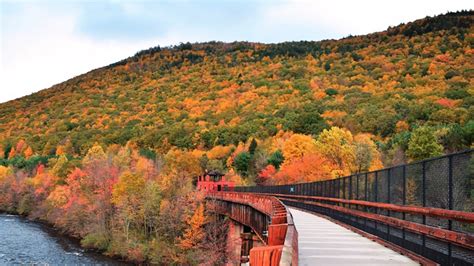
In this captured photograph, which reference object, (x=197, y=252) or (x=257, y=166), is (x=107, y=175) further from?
(x=257, y=166)

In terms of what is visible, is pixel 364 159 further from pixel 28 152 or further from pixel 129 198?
pixel 28 152

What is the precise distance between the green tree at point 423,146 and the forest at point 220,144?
0.17m

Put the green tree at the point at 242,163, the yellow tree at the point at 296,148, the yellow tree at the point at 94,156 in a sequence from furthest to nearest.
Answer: the green tree at the point at 242,163 → the yellow tree at the point at 296,148 → the yellow tree at the point at 94,156

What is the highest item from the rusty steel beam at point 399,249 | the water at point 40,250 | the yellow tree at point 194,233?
the rusty steel beam at point 399,249

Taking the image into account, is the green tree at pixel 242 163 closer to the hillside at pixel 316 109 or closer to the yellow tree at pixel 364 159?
the hillside at pixel 316 109

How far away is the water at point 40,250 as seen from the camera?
4506cm

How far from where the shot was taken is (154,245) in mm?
52906

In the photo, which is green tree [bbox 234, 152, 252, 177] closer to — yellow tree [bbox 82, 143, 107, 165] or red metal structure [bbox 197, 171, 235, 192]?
red metal structure [bbox 197, 171, 235, 192]

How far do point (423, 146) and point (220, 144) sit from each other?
259ft

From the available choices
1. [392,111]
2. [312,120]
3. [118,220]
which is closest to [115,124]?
[312,120]

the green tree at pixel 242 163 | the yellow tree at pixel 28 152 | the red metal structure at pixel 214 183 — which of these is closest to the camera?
the red metal structure at pixel 214 183

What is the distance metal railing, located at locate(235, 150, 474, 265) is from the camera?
8867mm

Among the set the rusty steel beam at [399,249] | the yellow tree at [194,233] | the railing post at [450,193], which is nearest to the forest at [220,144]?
the yellow tree at [194,233]

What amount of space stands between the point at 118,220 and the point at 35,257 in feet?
55.9
